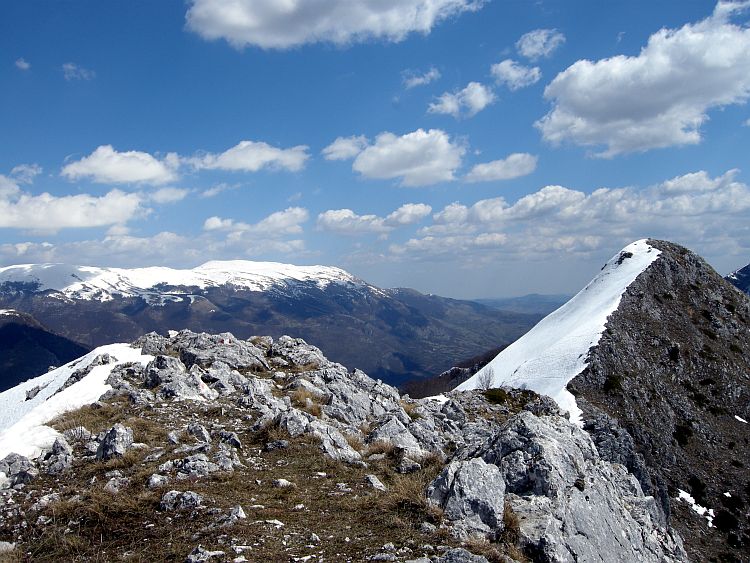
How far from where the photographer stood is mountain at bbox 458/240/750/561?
6053cm

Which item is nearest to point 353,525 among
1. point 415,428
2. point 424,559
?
point 424,559

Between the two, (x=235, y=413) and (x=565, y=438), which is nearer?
(x=565, y=438)

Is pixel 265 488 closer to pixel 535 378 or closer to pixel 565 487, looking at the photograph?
pixel 565 487

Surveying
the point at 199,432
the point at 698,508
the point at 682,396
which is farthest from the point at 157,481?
the point at 682,396

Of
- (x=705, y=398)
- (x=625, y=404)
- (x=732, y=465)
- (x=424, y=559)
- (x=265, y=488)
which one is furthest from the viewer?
(x=705, y=398)

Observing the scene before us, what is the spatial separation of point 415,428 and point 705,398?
271 feet

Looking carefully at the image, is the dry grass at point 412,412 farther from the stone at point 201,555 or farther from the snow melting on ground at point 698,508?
the snow melting on ground at point 698,508

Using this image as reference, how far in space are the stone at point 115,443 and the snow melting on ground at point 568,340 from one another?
62.4 meters

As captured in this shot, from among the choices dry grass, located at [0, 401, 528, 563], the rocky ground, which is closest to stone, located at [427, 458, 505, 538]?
the rocky ground

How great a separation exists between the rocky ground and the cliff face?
1655 inches

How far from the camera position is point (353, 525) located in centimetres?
1113

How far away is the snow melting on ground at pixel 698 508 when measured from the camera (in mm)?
61344

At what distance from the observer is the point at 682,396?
3184 inches

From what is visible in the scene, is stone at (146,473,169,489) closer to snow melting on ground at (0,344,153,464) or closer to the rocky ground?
the rocky ground
